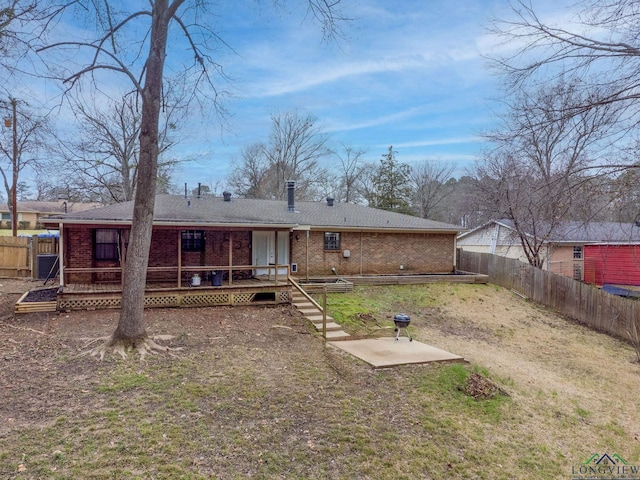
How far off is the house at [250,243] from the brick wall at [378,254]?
5 centimetres

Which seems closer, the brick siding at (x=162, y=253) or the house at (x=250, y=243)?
the house at (x=250, y=243)

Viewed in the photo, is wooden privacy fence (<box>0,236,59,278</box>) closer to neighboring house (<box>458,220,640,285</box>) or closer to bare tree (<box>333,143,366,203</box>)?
neighboring house (<box>458,220,640,285</box>)

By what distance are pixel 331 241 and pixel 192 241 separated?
19.8ft

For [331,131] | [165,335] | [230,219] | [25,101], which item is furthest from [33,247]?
[331,131]

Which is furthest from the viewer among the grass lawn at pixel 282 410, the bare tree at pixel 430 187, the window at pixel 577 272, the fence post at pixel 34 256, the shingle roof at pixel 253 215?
the bare tree at pixel 430 187

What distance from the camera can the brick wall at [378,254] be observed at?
659 inches

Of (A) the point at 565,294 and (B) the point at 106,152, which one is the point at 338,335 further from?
(B) the point at 106,152

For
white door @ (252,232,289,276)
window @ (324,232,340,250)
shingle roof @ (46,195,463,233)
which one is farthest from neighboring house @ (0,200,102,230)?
window @ (324,232,340,250)

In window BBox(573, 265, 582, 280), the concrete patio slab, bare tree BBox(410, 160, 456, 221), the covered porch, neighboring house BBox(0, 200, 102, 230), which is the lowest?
the concrete patio slab

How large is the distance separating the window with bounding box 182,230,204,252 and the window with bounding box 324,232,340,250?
18.0 ft

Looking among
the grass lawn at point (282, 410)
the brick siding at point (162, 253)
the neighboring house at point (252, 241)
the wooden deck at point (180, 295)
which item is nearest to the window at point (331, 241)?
the neighboring house at point (252, 241)

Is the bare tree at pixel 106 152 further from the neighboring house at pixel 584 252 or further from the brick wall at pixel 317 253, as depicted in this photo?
the neighboring house at pixel 584 252

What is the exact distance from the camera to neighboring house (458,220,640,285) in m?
21.5

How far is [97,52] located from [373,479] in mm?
9405
